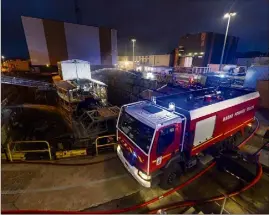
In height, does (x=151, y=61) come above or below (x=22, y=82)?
above

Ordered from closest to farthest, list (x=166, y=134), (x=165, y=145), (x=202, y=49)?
(x=166, y=134) < (x=165, y=145) < (x=202, y=49)

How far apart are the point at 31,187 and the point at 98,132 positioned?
21.1 feet

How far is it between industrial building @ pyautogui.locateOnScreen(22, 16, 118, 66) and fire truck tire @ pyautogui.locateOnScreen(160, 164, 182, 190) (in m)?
31.5

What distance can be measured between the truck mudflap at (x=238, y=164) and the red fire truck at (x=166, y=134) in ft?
2.65

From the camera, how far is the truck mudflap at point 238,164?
6082mm

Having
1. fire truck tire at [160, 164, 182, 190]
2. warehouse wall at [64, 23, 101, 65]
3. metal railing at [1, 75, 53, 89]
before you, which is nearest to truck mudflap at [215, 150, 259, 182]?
fire truck tire at [160, 164, 182, 190]

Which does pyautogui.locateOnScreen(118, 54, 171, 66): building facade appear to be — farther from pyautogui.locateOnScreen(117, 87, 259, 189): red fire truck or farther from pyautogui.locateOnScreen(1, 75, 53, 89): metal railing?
pyautogui.locateOnScreen(117, 87, 259, 189): red fire truck

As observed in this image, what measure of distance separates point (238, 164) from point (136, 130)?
4.44m

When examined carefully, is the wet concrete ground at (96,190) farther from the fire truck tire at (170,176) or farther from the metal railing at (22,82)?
the metal railing at (22,82)

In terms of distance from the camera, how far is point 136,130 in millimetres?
5699

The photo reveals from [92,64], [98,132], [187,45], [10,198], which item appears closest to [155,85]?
[98,132]

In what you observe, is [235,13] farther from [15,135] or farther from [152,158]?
[15,135]

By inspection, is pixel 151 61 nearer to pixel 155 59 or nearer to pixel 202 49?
pixel 155 59

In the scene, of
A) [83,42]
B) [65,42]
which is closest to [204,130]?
[65,42]
